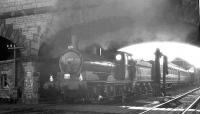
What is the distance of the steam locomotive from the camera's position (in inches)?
476

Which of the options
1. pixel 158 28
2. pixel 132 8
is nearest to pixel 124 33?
pixel 158 28

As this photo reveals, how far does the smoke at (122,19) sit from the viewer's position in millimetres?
12234

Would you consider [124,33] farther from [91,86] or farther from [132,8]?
[91,86]

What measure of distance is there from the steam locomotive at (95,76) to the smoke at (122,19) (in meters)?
1.86

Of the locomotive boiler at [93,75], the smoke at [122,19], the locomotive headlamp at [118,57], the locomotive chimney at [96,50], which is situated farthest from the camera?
the locomotive chimney at [96,50]

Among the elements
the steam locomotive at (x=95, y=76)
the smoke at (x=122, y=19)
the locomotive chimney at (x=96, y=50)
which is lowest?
the steam locomotive at (x=95, y=76)

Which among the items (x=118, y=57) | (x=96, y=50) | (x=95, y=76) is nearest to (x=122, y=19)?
(x=118, y=57)

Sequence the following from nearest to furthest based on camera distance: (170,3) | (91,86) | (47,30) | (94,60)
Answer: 1. (170,3)
2. (91,86)
3. (94,60)
4. (47,30)

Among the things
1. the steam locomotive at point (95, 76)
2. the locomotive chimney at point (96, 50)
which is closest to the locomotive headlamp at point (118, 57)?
the steam locomotive at point (95, 76)

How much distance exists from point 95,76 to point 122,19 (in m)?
3.33

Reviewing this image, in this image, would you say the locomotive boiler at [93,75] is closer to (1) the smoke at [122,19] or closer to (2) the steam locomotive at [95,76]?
(2) the steam locomotive at [95,76]

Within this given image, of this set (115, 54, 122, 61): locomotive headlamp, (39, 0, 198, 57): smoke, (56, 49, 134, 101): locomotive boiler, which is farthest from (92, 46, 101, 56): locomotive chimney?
(115, 54, 122, 61): locomotive headlamp

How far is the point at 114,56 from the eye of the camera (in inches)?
589

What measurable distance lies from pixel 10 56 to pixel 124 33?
7.39 metres
